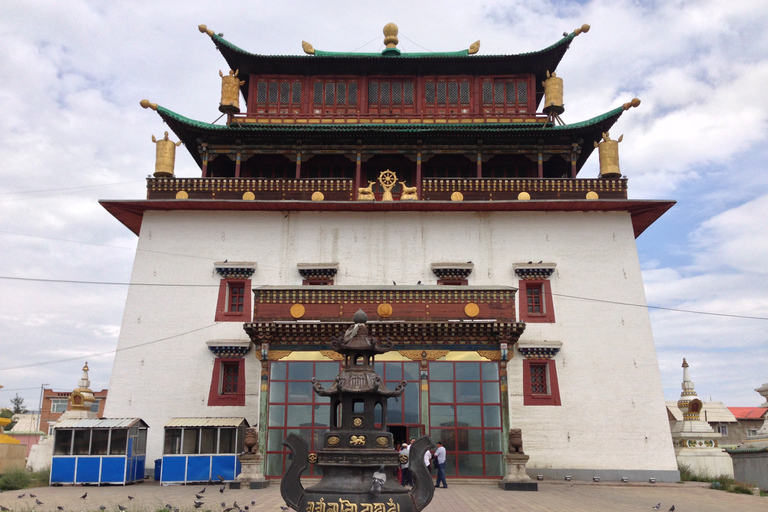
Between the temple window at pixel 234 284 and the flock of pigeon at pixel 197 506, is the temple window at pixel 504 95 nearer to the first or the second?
the temple window at pixel 234 284

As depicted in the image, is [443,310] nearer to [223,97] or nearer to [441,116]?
[441,116]

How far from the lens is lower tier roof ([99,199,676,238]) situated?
2655cm

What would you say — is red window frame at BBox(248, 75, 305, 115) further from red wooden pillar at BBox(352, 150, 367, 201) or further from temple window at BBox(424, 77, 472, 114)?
temple window at BBox(424, 77, 472, 114)

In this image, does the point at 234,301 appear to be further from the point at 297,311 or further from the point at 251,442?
the point at 251,442

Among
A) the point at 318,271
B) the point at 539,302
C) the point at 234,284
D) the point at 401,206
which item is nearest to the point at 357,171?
the point at 401,206

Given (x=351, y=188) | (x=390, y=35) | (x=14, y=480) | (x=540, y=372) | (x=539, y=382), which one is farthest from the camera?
(x=390, y=35)

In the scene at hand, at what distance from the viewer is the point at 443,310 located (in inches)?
896

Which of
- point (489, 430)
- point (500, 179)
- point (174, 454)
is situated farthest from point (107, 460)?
point (500, 179)

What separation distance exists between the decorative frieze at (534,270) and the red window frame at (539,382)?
135 inches

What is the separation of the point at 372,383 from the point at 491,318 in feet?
39.9

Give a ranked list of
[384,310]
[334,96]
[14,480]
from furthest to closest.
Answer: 1. [334,96]
2. [384,310]
3. [14,480]

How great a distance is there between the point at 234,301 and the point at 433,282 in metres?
8.17

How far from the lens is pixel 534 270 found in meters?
26.2

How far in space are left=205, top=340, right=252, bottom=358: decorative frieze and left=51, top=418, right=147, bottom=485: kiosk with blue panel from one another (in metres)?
4.37
